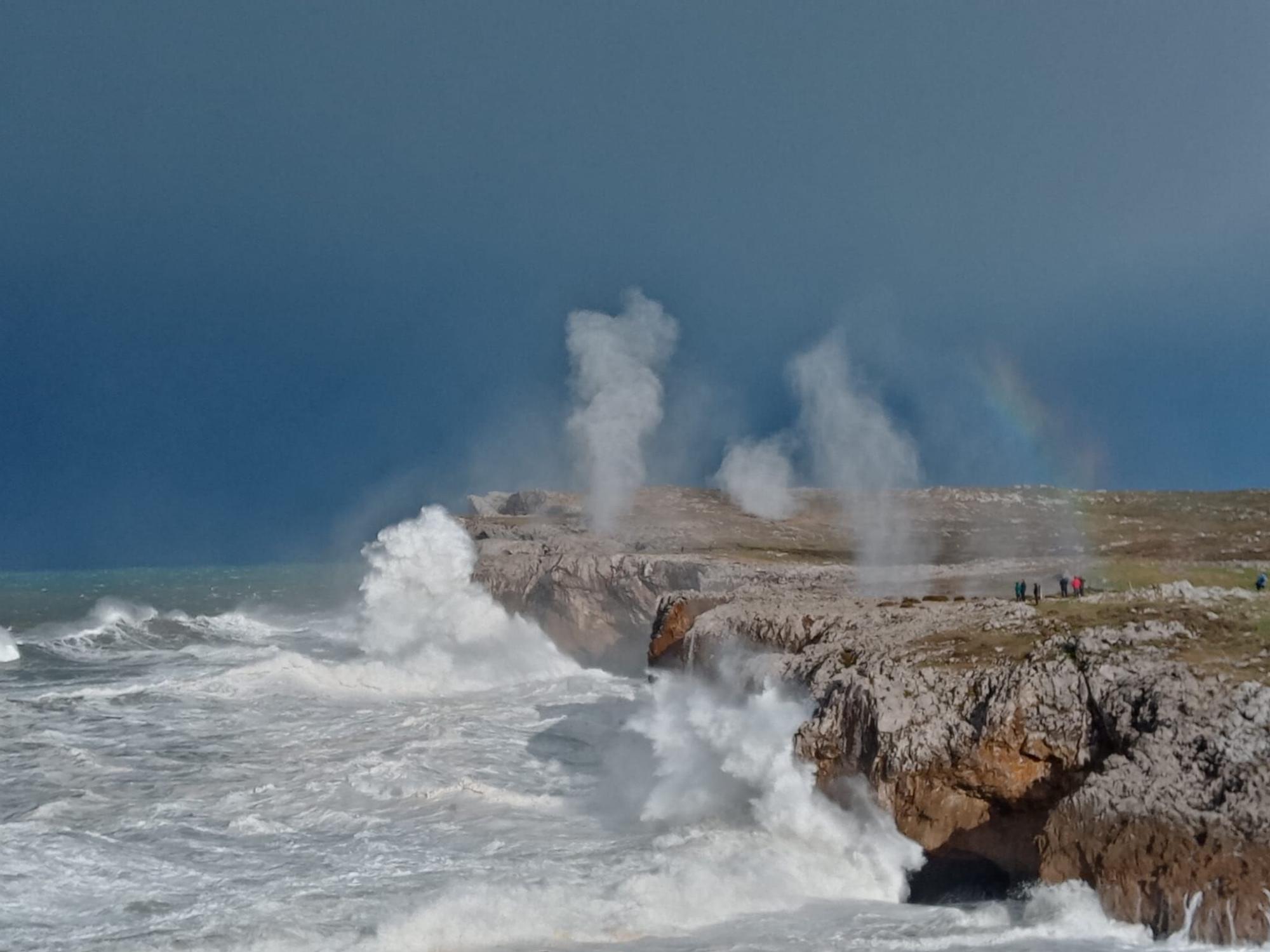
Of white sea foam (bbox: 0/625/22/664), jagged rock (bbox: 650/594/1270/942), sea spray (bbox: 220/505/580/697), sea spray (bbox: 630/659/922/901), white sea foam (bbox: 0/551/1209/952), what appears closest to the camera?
jagged rock (bbox: 650/594/1270/942)

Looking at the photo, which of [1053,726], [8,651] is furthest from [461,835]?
[8,651]

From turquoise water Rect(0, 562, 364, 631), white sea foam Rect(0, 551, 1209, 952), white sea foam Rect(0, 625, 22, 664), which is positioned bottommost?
white sea foam Rect(0, 551, 1209, 952)

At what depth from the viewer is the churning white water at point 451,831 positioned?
41.2 feet

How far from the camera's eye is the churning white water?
12.6m

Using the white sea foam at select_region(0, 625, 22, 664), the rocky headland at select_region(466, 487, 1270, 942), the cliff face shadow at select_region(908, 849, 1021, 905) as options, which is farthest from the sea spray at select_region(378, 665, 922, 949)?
the white sea foam at select_region(0, 625, 22, 664)

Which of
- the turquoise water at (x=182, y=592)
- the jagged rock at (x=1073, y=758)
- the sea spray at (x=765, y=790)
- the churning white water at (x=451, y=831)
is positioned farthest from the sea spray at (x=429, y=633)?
the turquoise water at (x=182, y=592)

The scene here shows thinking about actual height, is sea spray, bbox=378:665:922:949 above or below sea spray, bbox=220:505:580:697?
below

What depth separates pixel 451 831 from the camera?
17562mm

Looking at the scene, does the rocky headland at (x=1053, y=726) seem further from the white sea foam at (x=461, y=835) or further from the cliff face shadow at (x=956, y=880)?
the white sea foam at (x=461, y=835)

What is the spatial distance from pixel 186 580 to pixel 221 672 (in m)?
97.8

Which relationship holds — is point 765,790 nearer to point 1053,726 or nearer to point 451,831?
point 1053,726

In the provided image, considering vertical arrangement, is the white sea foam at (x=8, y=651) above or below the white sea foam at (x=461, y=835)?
above

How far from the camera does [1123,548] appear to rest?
176ft

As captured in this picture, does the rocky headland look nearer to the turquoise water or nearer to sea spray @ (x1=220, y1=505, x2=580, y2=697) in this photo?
sea spray @ (x1=220, y1=505, x2=580, y2=697)
